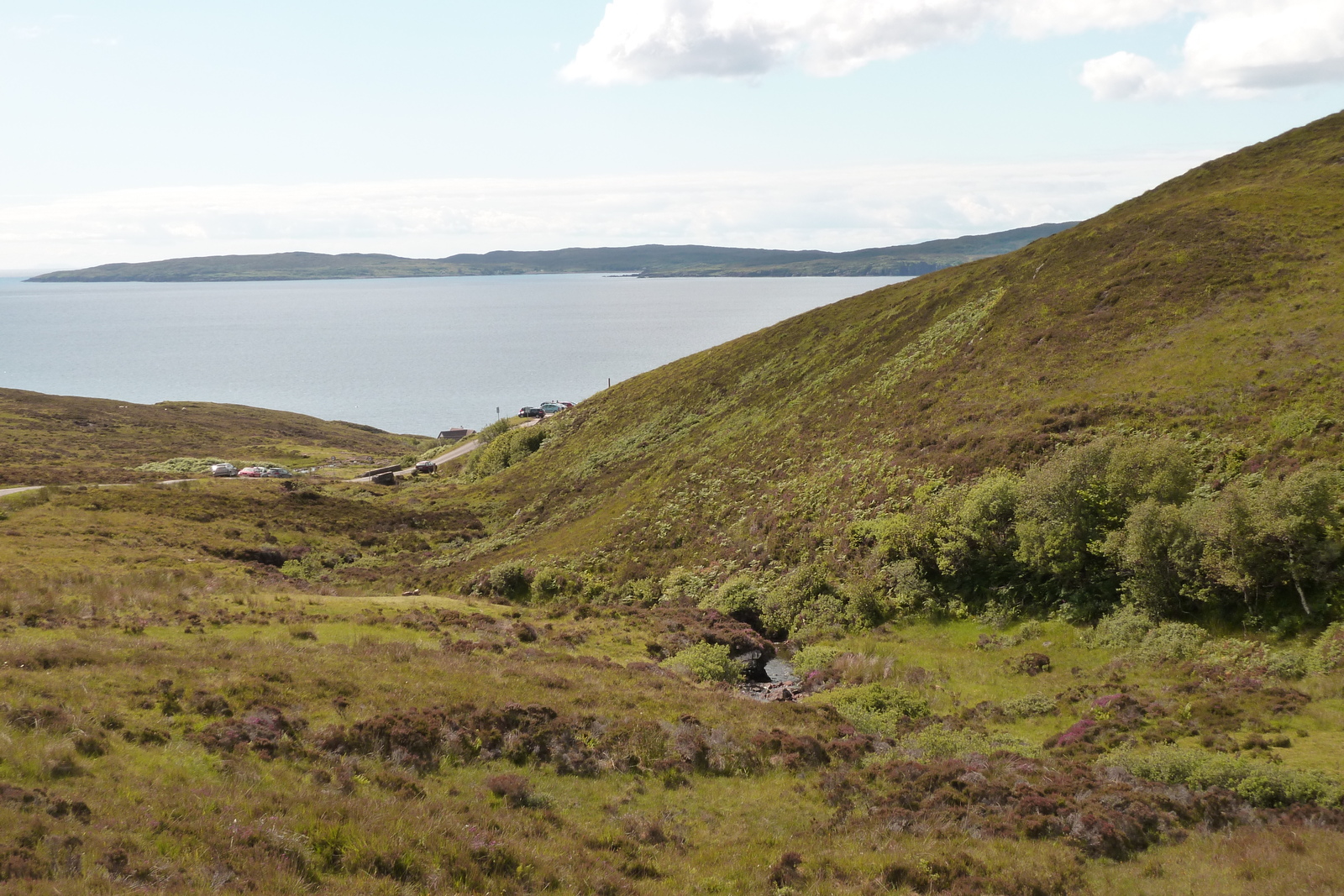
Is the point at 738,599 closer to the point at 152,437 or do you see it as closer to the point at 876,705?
the point at 876,705

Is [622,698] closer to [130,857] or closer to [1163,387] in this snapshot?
[130,857]

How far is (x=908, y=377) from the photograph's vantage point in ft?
190

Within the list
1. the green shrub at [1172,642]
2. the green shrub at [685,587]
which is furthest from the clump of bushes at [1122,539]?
the green shrub at [685,587]

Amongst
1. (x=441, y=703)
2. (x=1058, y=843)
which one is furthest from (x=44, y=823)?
(x=1058, y=843)

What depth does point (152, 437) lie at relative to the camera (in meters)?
136

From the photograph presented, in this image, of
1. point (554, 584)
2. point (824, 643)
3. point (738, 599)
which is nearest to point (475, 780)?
point (824, 643)

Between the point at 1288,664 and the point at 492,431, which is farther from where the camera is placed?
the point at 492,431

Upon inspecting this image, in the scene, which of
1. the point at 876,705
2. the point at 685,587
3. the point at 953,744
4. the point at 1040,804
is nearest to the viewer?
the point at 1040,804

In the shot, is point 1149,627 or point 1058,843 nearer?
point 1058,843

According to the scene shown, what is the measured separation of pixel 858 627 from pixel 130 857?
93.3ft

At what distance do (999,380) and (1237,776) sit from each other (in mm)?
34283

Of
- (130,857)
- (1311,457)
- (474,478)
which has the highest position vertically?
(1311,457)

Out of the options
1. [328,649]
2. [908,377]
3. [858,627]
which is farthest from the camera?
[908,377]

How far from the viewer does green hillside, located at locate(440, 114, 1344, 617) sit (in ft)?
127
